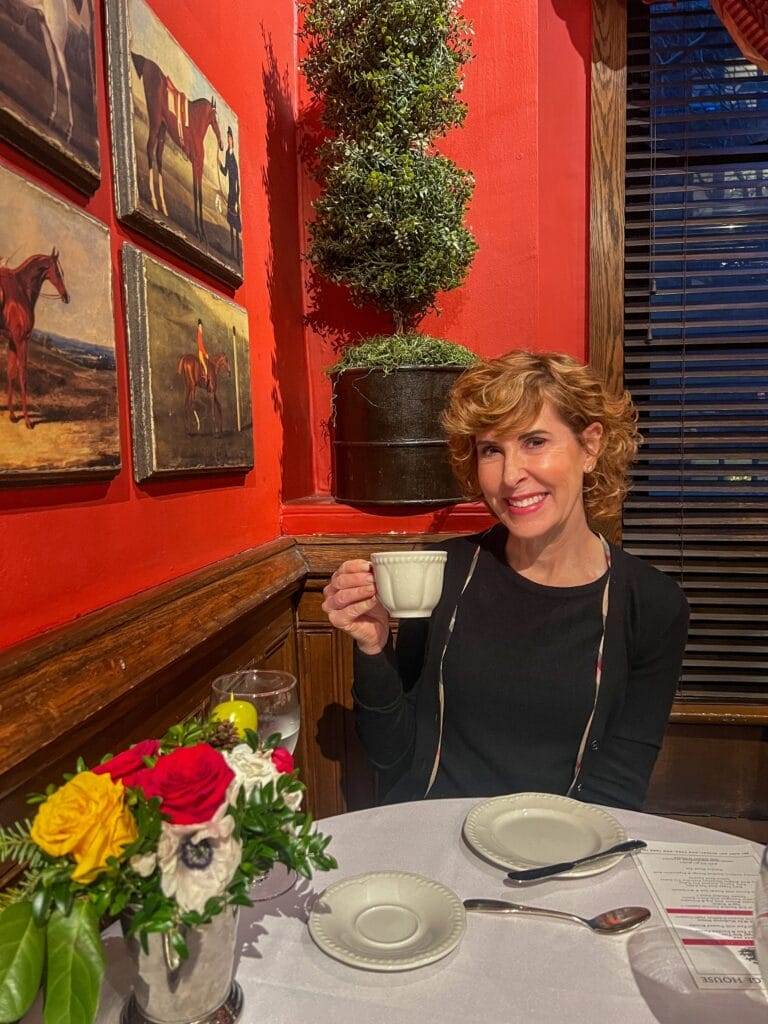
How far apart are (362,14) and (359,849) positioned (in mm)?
2368

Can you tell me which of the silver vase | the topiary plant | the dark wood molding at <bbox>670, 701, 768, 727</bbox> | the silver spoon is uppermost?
the topiary plant

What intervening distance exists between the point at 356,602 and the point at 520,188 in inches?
80.7

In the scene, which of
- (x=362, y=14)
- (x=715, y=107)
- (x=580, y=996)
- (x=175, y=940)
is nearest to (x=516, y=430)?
(x=580, y=996)

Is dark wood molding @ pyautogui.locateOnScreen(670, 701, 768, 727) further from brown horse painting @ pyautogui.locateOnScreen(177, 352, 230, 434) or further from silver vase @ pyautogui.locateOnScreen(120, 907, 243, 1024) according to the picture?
silver vase @ pyautogui.locateOnScreen(120, 907, 243, 1024)

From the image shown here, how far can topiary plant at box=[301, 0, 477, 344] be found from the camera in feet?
7.34

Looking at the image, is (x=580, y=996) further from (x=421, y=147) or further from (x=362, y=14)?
(x=362, y=14)

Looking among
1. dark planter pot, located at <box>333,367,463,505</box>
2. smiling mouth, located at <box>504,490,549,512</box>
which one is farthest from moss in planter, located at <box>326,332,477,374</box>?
smiling mouth, located at <box>504,490,549,512</box>

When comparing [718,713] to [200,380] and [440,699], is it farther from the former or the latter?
[200,380]

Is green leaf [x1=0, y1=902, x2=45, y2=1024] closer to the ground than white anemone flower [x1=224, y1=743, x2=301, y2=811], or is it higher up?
closer to the ground

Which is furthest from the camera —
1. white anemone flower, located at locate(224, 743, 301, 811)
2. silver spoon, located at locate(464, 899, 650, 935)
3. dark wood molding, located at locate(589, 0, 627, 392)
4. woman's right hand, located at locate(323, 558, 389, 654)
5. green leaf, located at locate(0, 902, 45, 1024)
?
dark wood molding, located at locate(589, 0, 627, 392)

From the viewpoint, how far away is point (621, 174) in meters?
2.72

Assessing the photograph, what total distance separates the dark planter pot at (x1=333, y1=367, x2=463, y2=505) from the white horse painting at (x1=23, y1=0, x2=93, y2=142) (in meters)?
1.25

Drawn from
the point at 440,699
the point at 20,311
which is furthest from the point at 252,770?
the point at 440,699

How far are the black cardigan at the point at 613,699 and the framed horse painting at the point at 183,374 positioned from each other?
63 centimetres
